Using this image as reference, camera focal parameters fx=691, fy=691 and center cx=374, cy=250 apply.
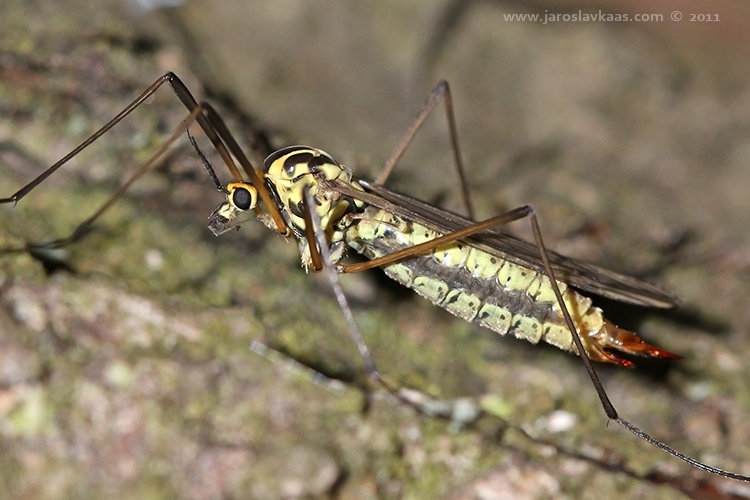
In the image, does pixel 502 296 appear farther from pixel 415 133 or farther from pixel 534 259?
pixel 415 133

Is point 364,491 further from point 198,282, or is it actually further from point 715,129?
Result: point 715,129

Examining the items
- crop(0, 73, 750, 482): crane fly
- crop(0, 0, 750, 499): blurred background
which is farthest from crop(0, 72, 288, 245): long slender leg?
crop(0, 0, 750, 499): blurred background

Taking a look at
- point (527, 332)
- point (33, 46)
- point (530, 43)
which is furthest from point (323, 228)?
point (530, 43)

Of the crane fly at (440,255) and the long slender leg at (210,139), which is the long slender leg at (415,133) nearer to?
the crane fly at (440,255)

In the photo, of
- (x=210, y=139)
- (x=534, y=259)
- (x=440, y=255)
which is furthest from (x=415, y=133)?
(x=210, y=139)

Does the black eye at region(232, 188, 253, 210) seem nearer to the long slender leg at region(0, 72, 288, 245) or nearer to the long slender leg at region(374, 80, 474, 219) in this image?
the long slender leg at region(0, 72, 288, 245)

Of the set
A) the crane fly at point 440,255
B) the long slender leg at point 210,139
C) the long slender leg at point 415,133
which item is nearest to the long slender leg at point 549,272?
the crane fly at point 440,255
